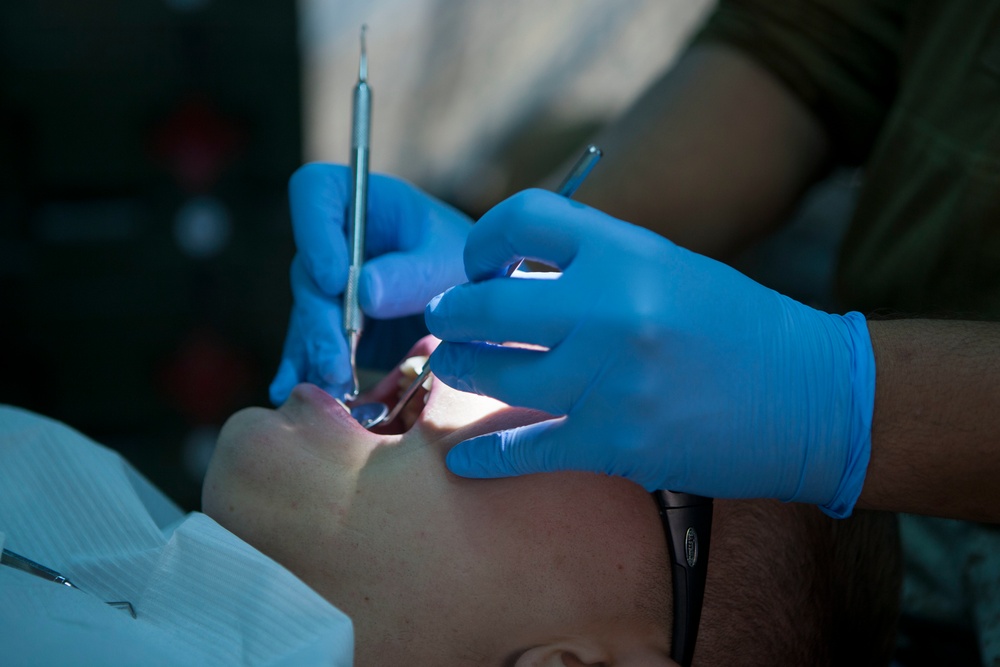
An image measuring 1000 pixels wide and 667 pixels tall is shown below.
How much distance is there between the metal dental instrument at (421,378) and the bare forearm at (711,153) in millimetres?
464

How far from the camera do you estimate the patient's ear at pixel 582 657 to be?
3.20 feet

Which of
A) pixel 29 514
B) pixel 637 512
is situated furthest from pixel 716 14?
pixel 29 514

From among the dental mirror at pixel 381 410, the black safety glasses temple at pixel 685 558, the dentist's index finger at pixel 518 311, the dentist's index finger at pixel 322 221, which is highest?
the dentist's index finger at pixel 322 221

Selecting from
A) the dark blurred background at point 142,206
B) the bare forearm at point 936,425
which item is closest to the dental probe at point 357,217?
the bare forearm at point 936,425

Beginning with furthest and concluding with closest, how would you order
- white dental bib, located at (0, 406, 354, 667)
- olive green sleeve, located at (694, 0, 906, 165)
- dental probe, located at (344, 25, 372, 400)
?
1. olive green sleeve, located at (694, 0, 906, 165)
2. dental probe, located at (344, 25, 372, 400)
3. white dental bib, located at (0, 406, 354, 667)

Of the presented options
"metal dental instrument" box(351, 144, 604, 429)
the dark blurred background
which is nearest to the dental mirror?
"metal dental instrument" box(351, 144, 604, 429)

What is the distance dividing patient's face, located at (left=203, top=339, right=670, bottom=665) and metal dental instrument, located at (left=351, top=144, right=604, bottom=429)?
81 mm

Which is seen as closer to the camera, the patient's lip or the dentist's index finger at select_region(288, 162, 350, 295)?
the patient's lip

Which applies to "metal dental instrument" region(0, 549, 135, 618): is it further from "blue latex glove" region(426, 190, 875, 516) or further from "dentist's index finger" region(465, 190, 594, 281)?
"dentist's index finger" region(465, 190, 594, 281)

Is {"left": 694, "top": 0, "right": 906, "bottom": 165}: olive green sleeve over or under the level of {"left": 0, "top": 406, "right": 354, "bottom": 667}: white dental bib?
over

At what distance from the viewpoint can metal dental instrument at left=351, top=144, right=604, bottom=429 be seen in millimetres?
974

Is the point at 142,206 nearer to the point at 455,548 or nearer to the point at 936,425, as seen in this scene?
the point at 455,548

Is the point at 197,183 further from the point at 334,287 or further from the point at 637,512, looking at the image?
the point at 637,512

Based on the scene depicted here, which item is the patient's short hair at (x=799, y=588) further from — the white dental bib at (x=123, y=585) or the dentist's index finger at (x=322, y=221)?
the dentist's index finger at (x=322, y=221)
